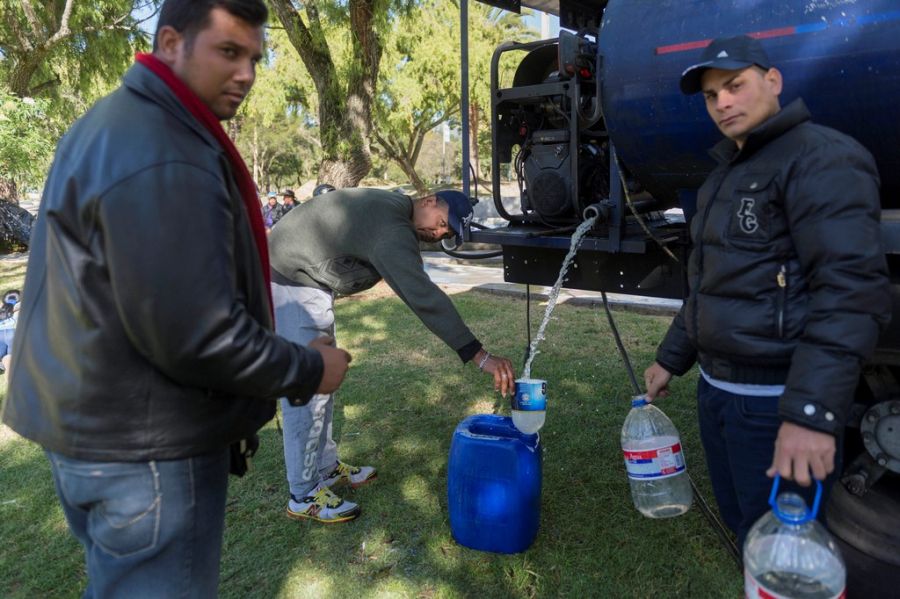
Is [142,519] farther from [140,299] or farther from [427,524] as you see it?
[427,524]

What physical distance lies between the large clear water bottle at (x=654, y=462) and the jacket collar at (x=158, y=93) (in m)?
1.85

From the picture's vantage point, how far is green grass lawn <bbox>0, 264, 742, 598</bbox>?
2.92 meters

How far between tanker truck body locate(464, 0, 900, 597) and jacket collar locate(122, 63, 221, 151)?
1.78 m

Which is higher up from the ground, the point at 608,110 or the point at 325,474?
the point at 608,110

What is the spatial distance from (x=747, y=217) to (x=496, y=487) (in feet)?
5.30

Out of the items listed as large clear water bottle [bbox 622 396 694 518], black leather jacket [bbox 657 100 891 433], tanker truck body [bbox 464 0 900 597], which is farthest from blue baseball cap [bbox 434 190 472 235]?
black leather jacket [bbox 657 100 891 433]

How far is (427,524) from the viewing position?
3.37 meters

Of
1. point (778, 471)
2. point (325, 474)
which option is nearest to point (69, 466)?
point (778, 471)

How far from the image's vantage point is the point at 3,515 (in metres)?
3.63

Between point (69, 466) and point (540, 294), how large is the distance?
750 centimetres

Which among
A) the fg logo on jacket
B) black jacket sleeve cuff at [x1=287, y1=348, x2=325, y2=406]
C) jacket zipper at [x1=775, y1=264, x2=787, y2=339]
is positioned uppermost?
the fg logo on jacket

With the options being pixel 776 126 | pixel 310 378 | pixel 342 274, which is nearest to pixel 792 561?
pixel 776 126

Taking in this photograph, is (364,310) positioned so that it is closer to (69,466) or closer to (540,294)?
(540,294)

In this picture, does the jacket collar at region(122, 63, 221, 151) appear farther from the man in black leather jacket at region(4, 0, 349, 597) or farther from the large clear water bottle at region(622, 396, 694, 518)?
the large clear water bottle at region(622, 396, 694, 518)
